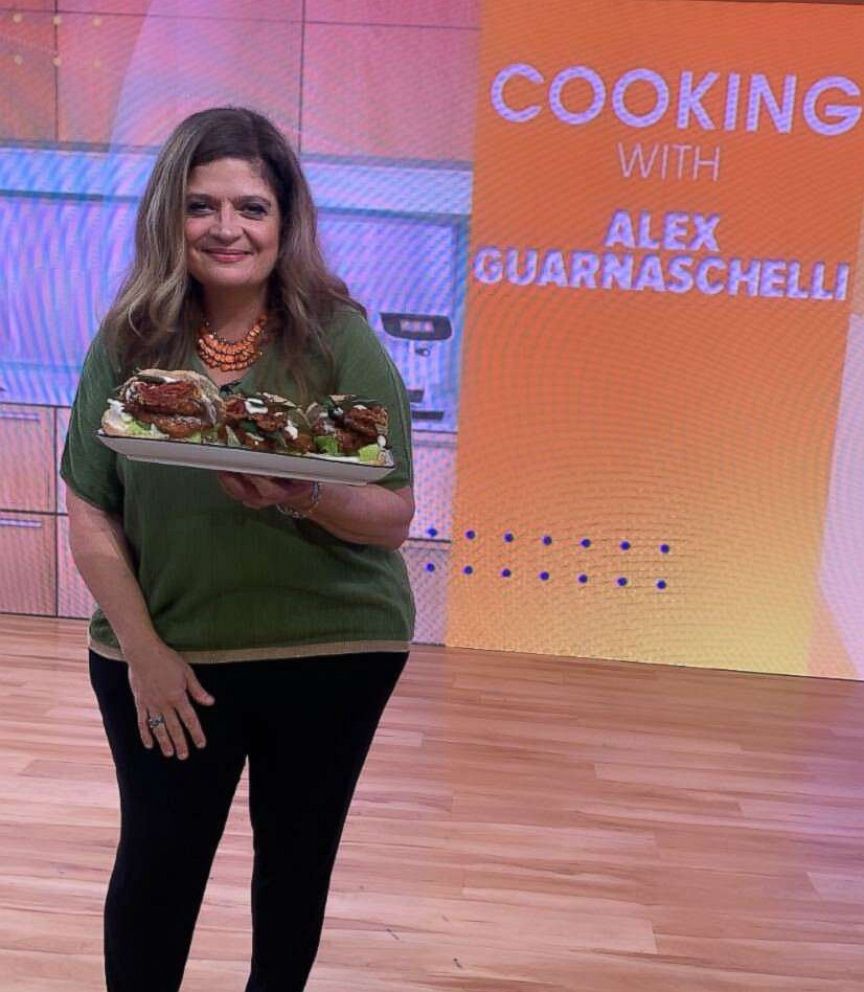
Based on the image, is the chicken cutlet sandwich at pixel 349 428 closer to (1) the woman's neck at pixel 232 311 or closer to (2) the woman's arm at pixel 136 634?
(1) the woman's neck at pixel 232 311

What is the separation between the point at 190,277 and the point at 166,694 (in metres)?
0.47

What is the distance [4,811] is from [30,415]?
1919 mm

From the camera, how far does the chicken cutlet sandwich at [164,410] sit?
974mm

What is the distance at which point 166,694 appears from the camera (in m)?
1.12

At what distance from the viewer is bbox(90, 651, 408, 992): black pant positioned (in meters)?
1.17

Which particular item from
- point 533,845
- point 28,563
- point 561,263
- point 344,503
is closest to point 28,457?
point 28,563

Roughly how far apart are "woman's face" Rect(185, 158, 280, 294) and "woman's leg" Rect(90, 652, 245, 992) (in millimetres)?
450

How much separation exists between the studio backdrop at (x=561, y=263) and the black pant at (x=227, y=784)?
261 centimetres

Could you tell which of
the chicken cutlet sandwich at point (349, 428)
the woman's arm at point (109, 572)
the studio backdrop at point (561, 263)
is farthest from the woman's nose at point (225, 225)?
the studio backdrop at point (561, 263)

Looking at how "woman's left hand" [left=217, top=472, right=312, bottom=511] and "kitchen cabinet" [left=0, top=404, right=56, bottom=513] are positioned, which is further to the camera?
"kitchen cabinet" [left=0, top=404, right=56, bottom=513]

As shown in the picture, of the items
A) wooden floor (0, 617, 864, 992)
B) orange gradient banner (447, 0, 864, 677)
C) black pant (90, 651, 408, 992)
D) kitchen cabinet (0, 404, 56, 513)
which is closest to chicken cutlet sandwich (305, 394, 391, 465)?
black pant (90, 651, 408, 992)

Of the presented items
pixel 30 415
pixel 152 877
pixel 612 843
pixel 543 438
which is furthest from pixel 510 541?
pixel 152 877

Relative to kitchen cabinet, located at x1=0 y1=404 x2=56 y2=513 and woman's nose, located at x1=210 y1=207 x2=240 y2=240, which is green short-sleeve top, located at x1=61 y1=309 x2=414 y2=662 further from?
kitchen cabinet, located at x1=0 y1=404 x2=56 y2=513

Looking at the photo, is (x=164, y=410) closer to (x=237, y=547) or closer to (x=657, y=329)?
(x=237, y=547)
